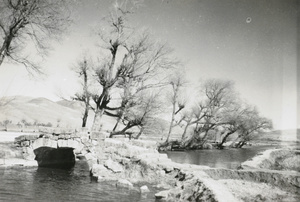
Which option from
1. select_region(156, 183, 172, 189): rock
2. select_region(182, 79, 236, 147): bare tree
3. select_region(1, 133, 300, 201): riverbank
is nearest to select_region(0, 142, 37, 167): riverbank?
select_region(1, 133, 300, 201): riverbank

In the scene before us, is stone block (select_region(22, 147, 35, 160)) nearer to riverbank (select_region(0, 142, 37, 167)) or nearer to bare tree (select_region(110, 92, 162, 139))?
riverbank (select_region(0, 142, 37, 167))

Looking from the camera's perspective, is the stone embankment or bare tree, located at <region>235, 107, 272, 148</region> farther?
bare tree, located at <region>235, 107, 272, 148</region>

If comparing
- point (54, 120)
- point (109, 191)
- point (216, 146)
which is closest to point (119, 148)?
point (109, 191)

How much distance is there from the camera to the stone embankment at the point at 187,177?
589 centimetres

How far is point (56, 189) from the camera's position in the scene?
7344 millimetres

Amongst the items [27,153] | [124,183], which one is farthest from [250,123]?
[27,153]

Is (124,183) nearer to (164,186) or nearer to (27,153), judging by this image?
(164,186)

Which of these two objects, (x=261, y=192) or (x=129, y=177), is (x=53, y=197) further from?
(x=261, y=192)

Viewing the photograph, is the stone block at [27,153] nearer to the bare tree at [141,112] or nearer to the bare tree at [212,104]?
the bare tree at [141,112]

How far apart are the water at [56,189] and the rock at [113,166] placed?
94 cm

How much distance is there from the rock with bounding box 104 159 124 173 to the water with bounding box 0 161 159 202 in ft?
3.08

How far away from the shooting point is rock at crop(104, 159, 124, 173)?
9.56 meters

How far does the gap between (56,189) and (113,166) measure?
9.32 ft

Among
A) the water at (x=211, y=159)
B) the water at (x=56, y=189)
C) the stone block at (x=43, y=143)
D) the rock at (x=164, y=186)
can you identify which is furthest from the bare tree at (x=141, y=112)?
the rock at (x=164, y=186)
